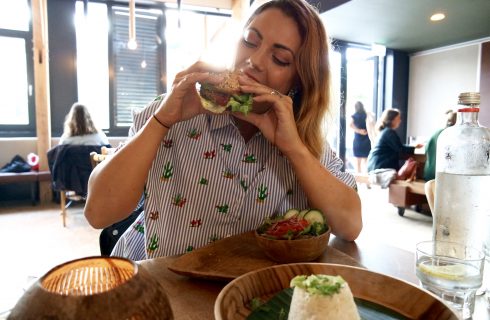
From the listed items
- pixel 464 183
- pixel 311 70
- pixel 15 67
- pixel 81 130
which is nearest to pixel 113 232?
pixel 311 70

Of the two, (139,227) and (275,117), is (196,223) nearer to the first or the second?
(139,227)

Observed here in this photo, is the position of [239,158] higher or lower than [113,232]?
higher

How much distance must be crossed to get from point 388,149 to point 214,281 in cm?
583

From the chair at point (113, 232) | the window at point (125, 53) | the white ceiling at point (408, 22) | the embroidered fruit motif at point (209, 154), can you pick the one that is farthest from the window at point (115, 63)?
the embroidered fruit motif at point (209, 154)

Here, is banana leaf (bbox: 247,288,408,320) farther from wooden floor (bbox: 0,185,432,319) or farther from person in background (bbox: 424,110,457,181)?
person in background (bbox: 424,110,457,181)

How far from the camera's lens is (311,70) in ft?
4.49

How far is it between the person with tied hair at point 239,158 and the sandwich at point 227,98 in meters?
0.03

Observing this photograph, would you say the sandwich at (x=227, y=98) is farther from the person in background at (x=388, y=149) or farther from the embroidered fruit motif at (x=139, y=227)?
the person in background at (x=388, y=149)

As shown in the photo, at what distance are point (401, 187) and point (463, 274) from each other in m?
4.81

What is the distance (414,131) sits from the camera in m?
9.02

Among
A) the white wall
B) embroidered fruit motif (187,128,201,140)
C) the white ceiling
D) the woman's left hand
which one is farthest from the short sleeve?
the white wall

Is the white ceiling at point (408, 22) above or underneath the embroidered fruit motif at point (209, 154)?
above

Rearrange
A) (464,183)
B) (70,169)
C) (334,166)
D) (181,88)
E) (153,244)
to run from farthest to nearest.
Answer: (70,169), (334,166), (153,244), (181,88), (464,183)

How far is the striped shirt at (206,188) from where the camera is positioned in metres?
1.24
